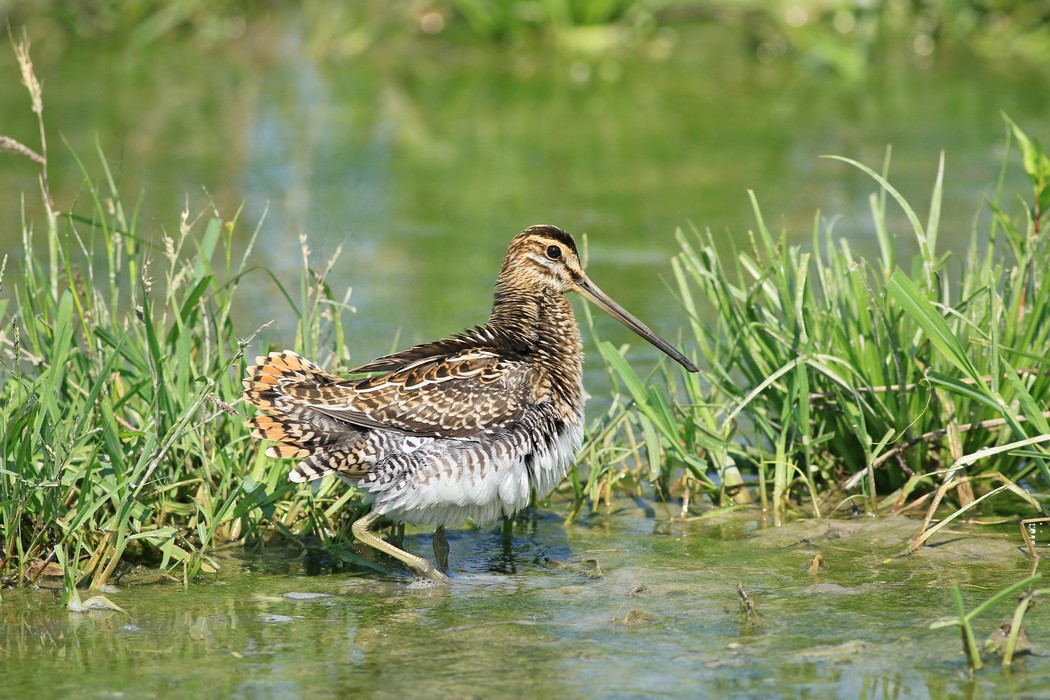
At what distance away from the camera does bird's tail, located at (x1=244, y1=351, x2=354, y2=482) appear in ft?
14.1

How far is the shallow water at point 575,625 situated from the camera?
360cm

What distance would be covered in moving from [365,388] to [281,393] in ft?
0.89

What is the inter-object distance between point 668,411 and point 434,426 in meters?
0.92

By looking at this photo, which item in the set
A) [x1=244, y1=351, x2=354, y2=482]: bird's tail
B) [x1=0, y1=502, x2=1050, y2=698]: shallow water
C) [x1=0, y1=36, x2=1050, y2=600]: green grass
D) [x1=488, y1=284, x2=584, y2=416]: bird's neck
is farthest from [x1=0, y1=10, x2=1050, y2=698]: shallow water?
[x1=488, y1=284, x2=584, y2=416]: bird's neck

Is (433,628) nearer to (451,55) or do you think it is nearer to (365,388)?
(365,388)

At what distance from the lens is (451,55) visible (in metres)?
12.7

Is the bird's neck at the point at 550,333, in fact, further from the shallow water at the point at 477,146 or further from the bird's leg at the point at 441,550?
the shallow water at the point at 477,146

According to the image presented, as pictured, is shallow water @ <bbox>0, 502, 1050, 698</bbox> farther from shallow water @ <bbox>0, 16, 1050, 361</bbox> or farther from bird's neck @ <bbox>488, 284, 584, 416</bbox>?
shallow water @ <bbox>0, 16, 1050, 361</bbox>

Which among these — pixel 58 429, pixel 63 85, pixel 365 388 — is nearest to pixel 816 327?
pixel 365 388

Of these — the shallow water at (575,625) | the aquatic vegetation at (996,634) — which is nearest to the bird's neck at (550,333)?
the shallow water at (575,625)

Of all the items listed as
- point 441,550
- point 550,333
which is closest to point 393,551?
point 441,550

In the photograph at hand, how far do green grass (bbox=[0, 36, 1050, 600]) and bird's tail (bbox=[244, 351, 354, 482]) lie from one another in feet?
0.36

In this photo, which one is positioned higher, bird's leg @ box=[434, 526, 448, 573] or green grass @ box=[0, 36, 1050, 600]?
green grass @ box=[0, 36, 1050, 600]

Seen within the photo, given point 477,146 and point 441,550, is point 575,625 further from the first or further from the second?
point 477,146
